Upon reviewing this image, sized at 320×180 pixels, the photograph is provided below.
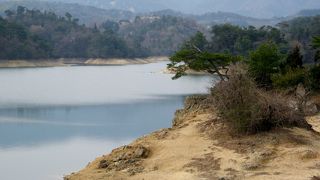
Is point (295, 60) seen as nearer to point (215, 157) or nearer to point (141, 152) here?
point (141, 152)

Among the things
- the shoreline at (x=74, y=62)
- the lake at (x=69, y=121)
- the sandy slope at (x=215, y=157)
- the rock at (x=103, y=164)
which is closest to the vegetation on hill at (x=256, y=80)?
the sandy slope at (x=215, y=157)

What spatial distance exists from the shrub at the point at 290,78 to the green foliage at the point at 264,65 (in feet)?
2.20

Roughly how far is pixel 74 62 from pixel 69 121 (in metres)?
78.8

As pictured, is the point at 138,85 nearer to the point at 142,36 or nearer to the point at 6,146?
the point at 6,146

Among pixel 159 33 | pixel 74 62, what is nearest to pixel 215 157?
pixel 74 62

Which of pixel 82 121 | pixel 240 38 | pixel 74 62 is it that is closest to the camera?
pixel 82 121

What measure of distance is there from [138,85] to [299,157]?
41.8 m

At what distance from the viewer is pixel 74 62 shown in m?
107

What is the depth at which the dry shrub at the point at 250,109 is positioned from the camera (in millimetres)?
14805

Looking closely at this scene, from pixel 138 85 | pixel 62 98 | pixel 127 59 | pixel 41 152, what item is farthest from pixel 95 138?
pixel 127 59

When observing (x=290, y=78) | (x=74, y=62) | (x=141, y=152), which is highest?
(x=290, y=78)

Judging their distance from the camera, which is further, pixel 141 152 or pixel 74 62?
pixel 74 62

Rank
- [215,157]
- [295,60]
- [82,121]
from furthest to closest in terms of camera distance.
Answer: [82,121], [295,60], [215,157]

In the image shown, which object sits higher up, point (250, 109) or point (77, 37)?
point (250, 109)
